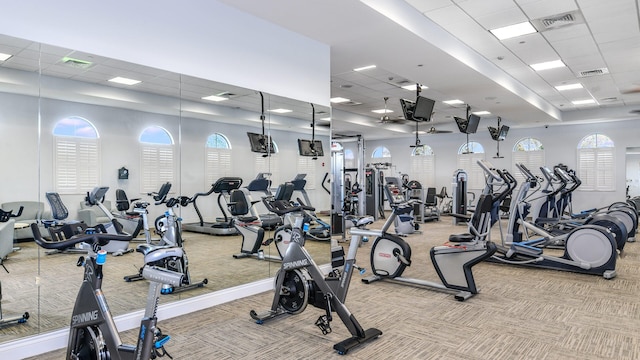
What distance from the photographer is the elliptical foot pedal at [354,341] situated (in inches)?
123

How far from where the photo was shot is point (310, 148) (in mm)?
5605

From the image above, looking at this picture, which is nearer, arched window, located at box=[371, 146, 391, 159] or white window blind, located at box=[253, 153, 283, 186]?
white window blind, located at box=[253, 153, 283, 186]

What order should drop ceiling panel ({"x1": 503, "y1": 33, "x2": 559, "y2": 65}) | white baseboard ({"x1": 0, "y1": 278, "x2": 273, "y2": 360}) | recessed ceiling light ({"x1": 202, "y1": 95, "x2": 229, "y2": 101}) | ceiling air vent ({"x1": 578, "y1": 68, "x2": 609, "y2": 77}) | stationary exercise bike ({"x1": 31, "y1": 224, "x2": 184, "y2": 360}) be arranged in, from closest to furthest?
→ stationary exercise bike ({"x1": 31, "y1": 224, "x2": 184, "y2": 360}) → white baseboard ({"x1": 0, "y1": 278, "x2": 273, "y2": 360}) → recessed ceiling light ({"x1": 202, "y1": 95, "x2": 229, "y2": 101}) → drop ceiling panel ({"x1": 503, "y1": 33, "x2": 559, "y2": 65}) → ceiling air vent ({"x1": 578, "y1": 68, "x2": 609, "y2": 77})

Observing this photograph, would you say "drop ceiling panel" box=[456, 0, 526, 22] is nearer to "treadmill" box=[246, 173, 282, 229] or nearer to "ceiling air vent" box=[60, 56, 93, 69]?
"treadmill" box=[246, 173, 282, 229]

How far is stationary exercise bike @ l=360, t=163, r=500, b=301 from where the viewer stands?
4.61 m

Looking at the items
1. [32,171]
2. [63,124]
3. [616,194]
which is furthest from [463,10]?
[616,194]

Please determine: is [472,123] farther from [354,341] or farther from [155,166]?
[155,166]

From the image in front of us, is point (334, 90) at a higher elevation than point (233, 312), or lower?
higher

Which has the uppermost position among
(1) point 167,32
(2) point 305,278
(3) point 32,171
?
(1) point 167,32

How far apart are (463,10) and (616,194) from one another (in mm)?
10930

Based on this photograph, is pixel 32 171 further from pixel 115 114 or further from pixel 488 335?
pixel 488 335

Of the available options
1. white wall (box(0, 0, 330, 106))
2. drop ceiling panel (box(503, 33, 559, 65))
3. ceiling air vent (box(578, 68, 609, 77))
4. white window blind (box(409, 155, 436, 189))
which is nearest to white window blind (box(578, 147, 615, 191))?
white window blind (box(409, 155, 436, 189))

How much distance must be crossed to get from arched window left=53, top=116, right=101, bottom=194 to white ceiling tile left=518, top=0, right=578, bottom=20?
4.89 metres

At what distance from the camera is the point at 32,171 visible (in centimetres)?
310
